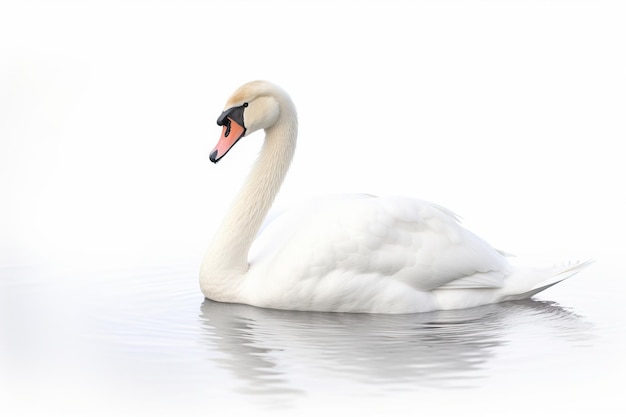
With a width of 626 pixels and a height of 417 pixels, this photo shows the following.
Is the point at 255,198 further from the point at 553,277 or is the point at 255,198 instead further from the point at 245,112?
the point at 553,277

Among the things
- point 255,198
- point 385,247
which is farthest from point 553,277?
point 255,198

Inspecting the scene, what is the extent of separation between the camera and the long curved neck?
11.3 metres

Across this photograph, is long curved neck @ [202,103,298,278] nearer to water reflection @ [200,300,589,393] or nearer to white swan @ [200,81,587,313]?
white swan @ [200,81,587,313]

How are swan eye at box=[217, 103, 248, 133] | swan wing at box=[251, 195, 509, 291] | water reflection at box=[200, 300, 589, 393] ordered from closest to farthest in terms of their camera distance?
water reflection at box=[200, 300, 589, 393] < swan wing at box=[251, 195, 509, 291] < swan eye at box=[217, 103, 248, 133]

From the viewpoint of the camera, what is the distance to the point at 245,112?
36.6 ft

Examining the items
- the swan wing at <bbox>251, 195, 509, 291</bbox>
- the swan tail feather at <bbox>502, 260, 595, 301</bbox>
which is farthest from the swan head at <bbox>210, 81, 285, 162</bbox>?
the swan tail feather at <bbox>502, 260, 595, 301</bbox>

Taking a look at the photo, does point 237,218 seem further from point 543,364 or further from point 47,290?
point 543,364

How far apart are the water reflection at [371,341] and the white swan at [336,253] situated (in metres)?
0.14

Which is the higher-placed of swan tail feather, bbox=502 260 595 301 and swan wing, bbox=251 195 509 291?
swan wing, bbox=251 195 509 291

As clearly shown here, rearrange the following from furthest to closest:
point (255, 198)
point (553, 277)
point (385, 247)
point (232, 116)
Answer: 1. point (255, 198)
2. point (553, 277)
3. point (232, 116)
4. point (385, 247)

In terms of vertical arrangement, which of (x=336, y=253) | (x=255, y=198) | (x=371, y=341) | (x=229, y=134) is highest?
(x=229, y=134)

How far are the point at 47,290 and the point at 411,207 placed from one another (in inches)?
140

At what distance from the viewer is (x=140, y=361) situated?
962cm

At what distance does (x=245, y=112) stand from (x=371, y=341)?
2.46 metres
